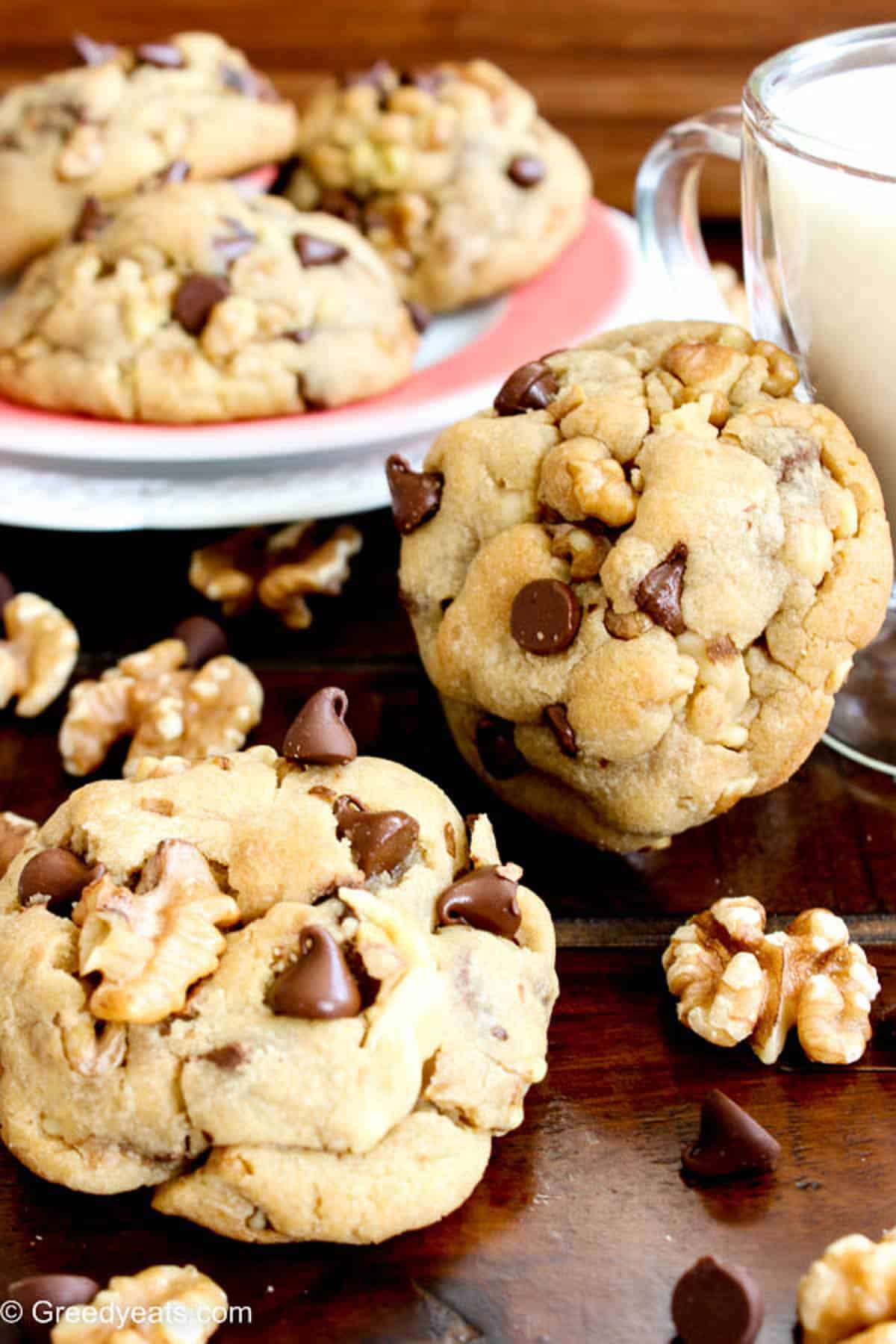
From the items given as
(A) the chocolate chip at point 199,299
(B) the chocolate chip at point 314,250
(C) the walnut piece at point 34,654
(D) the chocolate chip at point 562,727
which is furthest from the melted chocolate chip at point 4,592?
(D) the chocolate chip at point 562,727

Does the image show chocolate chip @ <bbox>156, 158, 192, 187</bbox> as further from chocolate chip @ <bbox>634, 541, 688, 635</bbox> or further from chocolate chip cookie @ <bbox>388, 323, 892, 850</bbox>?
chocolate chip @ <bbox>634, 541, 688, 635</bbox>

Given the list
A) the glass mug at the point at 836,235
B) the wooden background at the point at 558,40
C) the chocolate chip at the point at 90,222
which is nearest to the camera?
the glass mug at the point at 836,235

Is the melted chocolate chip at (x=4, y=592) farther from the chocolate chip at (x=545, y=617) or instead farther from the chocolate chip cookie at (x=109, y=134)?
the chocolate chip at (x=545, y=617)

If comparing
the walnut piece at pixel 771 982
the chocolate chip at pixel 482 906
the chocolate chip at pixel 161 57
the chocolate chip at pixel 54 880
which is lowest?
the walnut piece at pixel 771 982

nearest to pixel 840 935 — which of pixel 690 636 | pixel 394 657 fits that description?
pixel 690 636

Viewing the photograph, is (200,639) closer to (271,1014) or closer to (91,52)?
(271,1014)

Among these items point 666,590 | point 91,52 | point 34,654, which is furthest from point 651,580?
point 91,52
